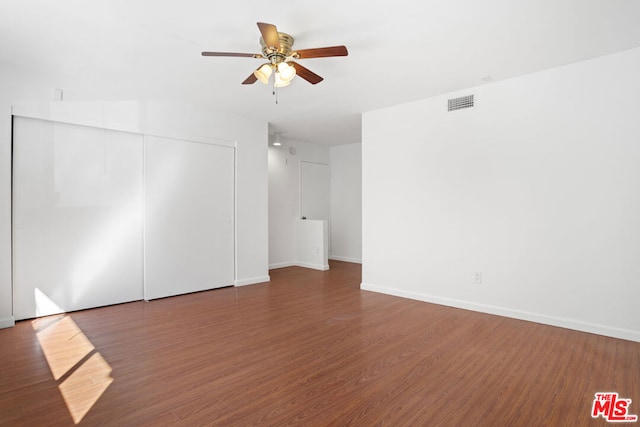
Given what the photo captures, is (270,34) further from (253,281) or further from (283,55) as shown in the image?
(253,281)

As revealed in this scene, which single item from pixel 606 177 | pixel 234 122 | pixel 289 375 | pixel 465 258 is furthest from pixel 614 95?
pixel 234 122

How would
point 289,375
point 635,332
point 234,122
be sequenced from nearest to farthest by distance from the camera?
point 289,375, point 635,332, point 234,122

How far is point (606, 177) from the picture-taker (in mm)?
3209

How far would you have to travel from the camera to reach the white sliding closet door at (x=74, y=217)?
12.0ft

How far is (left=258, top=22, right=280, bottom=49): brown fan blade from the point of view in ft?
7.52

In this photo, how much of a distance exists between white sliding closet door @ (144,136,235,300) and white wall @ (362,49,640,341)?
2.39m

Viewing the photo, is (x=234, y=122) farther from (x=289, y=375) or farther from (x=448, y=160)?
(x=289, y=375)

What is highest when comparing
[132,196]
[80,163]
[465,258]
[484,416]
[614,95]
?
[614,95]

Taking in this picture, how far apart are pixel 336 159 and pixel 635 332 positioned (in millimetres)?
6038

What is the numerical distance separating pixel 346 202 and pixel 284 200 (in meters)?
1.56

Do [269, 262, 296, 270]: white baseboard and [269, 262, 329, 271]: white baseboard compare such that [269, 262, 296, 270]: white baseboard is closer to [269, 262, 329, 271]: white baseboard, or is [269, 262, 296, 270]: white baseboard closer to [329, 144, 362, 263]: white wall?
[269, 262, 329, 271]: white baseboard

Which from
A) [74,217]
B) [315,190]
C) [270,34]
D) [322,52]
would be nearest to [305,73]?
[322,52]

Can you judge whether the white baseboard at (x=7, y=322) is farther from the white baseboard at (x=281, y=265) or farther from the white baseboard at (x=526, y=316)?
the white baseboard at (x=526, y=316)

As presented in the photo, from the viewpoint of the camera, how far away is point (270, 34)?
242cm
